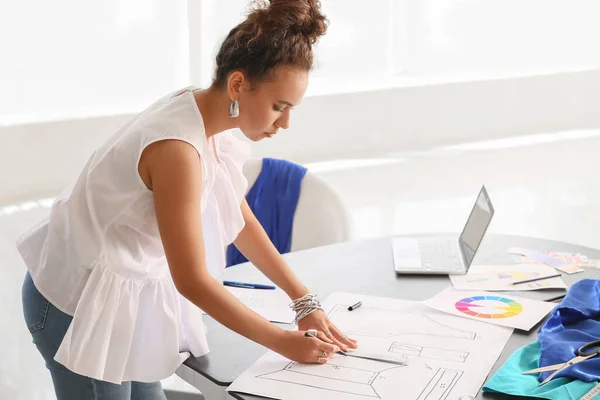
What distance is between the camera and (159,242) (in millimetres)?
1667

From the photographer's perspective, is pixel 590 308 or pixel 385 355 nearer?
pixel 385 355

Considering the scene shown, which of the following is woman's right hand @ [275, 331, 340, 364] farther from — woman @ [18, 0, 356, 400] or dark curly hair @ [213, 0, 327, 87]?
dark curly hair @ [213, 0, 327, 87]

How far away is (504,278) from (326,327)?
574 millimetres

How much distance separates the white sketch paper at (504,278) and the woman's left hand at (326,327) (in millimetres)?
425

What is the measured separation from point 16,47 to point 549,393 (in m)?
2.72

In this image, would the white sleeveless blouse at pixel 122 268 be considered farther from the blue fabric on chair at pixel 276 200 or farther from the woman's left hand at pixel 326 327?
the blue fabric on chair at pixel 276 200

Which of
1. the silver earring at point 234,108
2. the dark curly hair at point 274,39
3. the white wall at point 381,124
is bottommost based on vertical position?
the white wall at point 381,124

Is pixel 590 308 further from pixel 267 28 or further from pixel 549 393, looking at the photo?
pixel 267 28

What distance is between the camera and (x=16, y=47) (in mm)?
3449

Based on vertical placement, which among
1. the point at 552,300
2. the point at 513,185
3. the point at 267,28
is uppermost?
the point at 267,28

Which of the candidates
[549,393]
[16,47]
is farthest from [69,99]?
[549,393]

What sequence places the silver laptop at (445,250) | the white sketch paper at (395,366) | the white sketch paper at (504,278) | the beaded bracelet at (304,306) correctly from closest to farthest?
the white sketch paper at (395,366), the beaded bracelet at (304,306), the white sketch paper at (504,278), the silver laptop at (445,250)

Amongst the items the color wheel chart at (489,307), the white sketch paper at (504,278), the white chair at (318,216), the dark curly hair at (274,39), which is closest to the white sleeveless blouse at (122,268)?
the dark curly hair at (274,39)

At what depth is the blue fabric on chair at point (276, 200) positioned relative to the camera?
8.69 feet
